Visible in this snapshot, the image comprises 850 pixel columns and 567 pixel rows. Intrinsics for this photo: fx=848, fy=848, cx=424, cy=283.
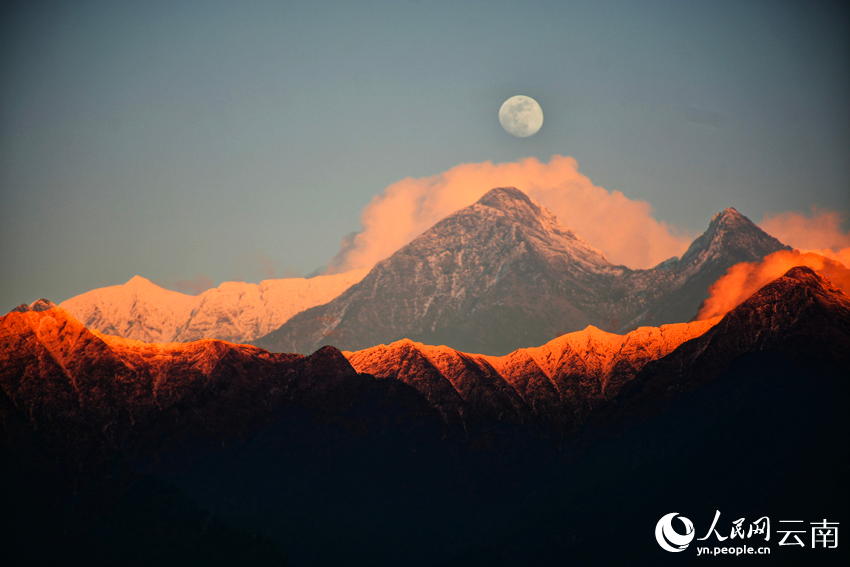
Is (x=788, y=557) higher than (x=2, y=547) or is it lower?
higher

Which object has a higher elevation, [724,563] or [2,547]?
[724,563]

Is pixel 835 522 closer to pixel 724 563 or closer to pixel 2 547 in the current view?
pixel 724 563

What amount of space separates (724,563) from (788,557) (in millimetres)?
14093

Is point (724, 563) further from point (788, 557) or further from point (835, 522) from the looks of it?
point (835, 522)

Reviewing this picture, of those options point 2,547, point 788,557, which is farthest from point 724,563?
point 2,547

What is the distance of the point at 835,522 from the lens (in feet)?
645

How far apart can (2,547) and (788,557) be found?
596 feet

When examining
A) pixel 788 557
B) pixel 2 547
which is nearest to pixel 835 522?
pixel 788 557

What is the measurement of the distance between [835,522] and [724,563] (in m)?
27.2

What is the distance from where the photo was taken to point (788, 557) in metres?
193

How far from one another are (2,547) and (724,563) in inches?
6656

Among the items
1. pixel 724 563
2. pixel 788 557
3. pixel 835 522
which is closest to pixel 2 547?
pixel 724 563

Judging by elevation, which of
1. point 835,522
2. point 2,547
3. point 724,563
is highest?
point 835,522

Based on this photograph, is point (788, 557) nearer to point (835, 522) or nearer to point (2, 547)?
point (835, 522)
